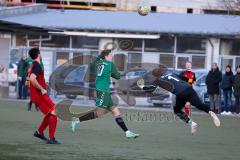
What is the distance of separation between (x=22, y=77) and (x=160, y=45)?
17.0 meters

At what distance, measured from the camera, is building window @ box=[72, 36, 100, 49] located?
45.2m

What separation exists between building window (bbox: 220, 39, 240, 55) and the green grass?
23.4m

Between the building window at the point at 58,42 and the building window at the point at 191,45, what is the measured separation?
683 centimetres

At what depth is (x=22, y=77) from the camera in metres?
29.7


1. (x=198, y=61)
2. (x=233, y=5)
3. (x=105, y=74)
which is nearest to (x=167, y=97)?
(x=233, y=5)

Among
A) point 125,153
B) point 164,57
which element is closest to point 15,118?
point 125,153

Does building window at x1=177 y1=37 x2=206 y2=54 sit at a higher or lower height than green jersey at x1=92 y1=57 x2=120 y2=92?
higher

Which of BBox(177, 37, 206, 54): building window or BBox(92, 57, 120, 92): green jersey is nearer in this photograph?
BBox(92, 57, 120, 92): green jersey

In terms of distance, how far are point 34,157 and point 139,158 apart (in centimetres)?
174

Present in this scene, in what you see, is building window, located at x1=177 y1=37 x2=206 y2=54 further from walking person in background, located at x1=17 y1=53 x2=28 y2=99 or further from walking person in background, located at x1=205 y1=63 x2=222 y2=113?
walking person in background, located at x1=205 y1=63 x2=222 y2=113

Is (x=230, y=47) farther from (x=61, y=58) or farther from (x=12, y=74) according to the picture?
(x=12, y=74)

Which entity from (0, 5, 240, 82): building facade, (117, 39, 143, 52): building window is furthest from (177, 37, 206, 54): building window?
(117, 39, 143, 52): building window

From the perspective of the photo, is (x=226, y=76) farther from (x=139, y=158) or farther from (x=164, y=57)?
(x=139, y=158)

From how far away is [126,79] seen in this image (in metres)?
31.7
